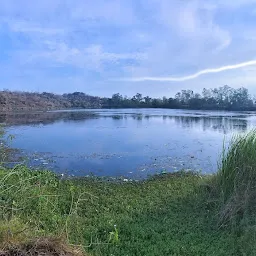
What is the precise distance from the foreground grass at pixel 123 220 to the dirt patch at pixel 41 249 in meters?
0.21

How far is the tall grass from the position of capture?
186 inches

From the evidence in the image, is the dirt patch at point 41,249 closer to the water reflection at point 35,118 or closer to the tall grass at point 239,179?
the tall grass at point 239,179

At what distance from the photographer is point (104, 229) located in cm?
Answer: 427

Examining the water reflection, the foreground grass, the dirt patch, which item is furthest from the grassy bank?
the water reflection

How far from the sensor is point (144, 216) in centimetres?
484

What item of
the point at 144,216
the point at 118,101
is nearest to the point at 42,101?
the point at 118,101

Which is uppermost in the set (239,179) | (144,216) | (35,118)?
(35,118)

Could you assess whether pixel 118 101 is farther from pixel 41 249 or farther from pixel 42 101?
pixel 41 249

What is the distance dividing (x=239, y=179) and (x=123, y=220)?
216 centimetres

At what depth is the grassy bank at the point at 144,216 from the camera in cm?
376

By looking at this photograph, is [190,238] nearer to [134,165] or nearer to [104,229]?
[104,229]

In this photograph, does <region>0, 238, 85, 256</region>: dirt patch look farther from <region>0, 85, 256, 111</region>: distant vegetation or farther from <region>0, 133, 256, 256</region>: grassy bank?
<region>0, 85, 256, 111</region>: distant vegetation

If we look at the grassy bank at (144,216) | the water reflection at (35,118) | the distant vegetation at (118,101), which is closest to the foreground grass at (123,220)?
the grassy bank at (144,216)

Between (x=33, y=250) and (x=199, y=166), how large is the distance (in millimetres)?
7889
